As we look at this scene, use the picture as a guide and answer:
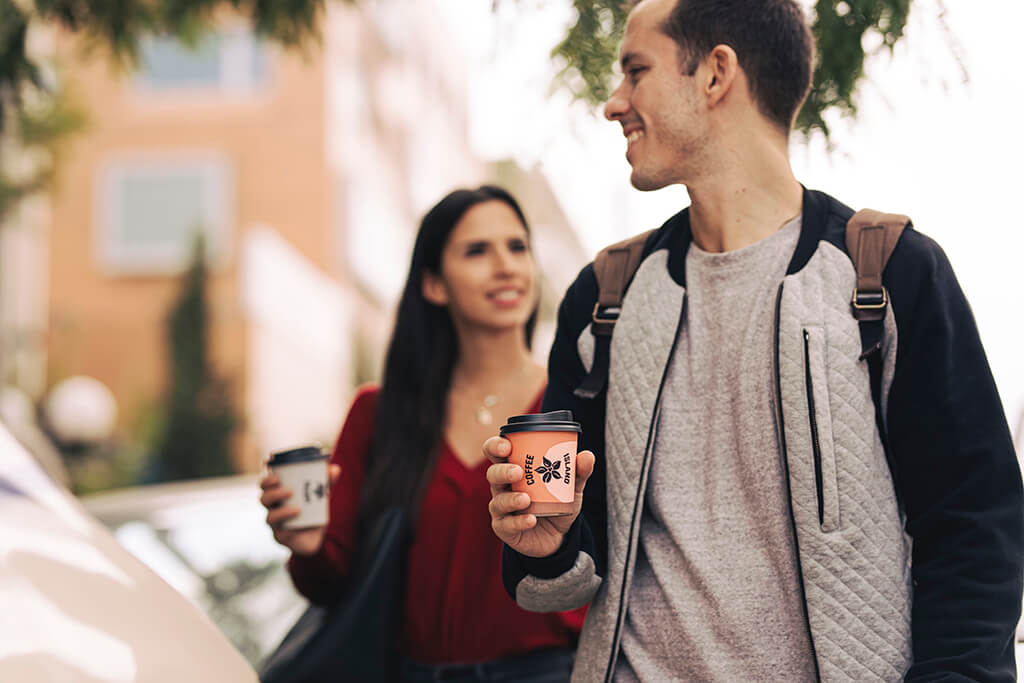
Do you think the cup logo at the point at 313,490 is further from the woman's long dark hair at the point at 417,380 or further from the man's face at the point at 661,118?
the man's face at the point at 661,118

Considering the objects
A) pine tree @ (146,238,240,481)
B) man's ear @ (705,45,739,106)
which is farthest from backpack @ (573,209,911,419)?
pine tree @ (146,238,240,481)

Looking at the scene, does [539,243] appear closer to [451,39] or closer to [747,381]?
[747,381]

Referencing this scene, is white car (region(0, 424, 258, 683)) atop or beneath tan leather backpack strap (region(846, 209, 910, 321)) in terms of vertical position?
beneath

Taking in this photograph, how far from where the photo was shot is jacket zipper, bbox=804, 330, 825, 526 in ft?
6.14

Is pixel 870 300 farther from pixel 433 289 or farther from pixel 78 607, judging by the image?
pixel 433 289

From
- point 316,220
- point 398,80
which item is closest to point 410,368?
point 316,220

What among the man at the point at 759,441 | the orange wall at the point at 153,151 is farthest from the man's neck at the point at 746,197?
the orange wall at the point at 153,151

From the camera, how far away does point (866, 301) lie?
6.29 feet

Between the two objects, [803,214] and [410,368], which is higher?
[803,214]

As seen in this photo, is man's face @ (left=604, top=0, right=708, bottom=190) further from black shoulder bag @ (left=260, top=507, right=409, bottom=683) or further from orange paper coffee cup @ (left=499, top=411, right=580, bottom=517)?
black shoulder bag @ (left=260, top=507, right=409, bottom=683)

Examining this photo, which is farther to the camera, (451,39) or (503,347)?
(451,39)

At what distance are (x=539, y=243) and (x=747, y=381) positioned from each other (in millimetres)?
1965

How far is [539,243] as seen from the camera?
3.92 metres

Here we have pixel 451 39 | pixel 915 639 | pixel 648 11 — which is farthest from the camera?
pixel 451 39
